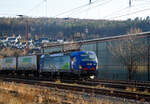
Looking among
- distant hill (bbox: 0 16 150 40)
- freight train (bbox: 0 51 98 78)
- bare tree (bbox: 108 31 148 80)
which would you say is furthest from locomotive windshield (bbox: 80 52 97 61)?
distant hill (bbox: 0 16 150 40)

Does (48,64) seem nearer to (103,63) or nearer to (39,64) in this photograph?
(39,64)

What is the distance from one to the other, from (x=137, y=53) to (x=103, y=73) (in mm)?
8670

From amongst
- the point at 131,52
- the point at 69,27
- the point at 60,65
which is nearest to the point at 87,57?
the point at 60,65

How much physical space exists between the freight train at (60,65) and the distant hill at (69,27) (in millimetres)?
31059

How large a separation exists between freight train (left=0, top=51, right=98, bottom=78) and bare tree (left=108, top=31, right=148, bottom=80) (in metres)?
9.40

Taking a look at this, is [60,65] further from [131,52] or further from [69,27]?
[69,27]

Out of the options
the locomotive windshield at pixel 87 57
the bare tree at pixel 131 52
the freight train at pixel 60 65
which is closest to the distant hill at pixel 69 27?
the freight train at pixel 60 65

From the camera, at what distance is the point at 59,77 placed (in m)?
33.9

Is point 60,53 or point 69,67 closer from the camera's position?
point 69,67

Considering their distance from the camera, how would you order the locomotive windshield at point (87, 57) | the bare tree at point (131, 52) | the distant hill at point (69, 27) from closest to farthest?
the locomotive windshield at point (87, 57), the bare tree at point (131, 52), the distant hill at point (69, 27)

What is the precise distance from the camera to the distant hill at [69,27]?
284ft

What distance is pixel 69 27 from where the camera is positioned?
11994cm

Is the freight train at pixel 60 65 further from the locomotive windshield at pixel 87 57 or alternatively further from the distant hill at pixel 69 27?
the distant hill at pixel 69 27

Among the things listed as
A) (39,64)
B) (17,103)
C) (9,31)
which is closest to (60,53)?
(39,64)
